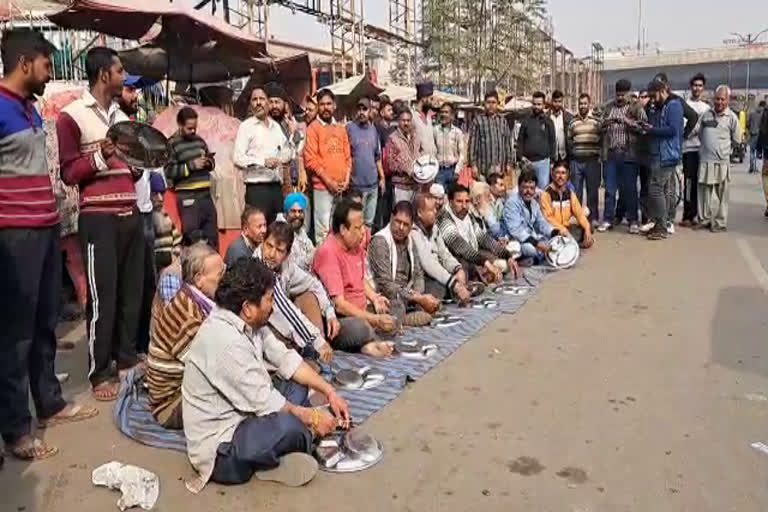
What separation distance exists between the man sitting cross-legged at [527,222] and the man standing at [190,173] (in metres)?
3.27

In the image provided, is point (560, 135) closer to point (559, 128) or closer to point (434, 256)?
point (559, 128)

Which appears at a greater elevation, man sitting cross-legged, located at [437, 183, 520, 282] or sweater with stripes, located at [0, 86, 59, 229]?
sweater with stripes, located at [0, 86, 59, 229]

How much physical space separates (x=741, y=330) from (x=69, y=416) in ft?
15.2

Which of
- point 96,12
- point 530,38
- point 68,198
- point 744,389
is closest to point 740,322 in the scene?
point 744,389

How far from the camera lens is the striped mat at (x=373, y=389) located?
383 cm

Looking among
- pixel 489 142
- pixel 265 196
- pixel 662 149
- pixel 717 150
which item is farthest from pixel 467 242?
pixel 717 150

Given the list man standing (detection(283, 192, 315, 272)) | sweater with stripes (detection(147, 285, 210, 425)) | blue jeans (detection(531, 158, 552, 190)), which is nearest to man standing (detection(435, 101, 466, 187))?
blue jeans (detection(531, 158, 552, 190))

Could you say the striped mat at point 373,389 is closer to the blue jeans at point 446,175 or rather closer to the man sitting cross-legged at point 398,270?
the man sitting cross-legged at point 398,270

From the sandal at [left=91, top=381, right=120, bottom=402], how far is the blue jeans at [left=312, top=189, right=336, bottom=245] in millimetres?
3563

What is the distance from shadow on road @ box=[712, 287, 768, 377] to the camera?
4.83 metres

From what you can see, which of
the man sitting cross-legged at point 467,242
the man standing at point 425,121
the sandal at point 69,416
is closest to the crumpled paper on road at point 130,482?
the sandal at point 69,416

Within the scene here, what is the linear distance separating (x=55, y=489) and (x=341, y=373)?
172 centimetres

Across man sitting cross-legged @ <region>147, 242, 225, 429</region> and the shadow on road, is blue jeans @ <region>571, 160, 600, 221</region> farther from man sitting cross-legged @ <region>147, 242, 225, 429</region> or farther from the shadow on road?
man sitting cross-legged @ <region>147, 242, 225, 429</region>

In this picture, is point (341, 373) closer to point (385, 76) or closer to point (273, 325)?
point (273, 325)
